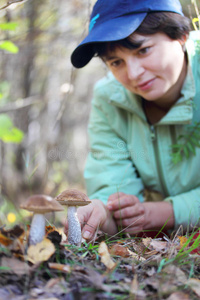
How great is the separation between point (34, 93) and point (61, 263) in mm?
5028

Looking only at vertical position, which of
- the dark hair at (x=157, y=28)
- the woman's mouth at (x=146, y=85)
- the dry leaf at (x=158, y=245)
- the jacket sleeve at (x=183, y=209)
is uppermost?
the dark hair at (x=157, y=28)

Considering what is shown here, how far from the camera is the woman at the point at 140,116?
7.16 feet

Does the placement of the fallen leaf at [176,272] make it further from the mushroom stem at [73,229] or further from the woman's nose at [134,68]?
the woman's nose at [134,68]

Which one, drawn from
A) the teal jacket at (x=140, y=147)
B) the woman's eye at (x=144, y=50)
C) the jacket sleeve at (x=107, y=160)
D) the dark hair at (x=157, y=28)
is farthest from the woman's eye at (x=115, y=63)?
the jacket sleeve at (x=107, y=160)

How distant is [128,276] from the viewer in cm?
119

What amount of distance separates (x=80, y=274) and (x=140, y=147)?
196cm

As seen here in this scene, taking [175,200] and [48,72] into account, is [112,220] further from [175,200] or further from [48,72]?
[48,72]

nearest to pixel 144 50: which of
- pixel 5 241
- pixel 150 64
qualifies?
pixel 150 64

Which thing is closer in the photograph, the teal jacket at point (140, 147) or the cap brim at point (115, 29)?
the cap brim at point (115, 29)

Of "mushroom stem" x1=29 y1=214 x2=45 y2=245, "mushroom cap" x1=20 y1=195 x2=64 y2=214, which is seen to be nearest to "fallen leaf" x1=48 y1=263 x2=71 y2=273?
"mushroom stem" x1=29 y1=214 x2=45 y2=245

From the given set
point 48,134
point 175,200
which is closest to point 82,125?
point 48,134

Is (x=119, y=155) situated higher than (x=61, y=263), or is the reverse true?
(x=61, y=263)

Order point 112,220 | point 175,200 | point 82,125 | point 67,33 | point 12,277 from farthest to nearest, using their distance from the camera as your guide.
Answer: point 82,125, point 67,33, point 175,200, point 112,220, point 12,277

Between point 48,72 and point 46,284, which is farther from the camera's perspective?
point 48,72
